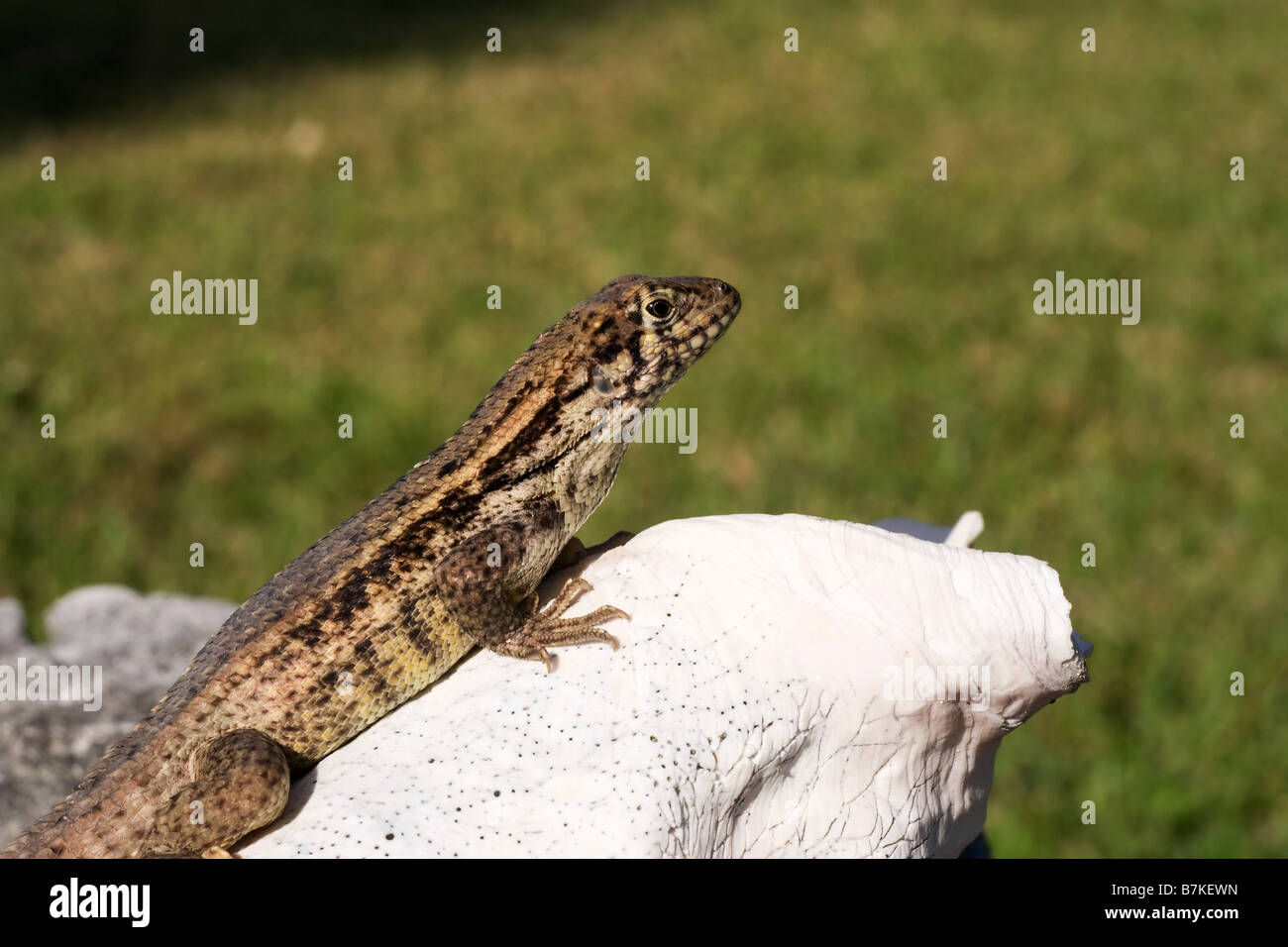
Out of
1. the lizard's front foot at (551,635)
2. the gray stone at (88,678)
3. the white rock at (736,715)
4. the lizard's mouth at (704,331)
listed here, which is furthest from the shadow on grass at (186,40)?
the white rock at (736,715)

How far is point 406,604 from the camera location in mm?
3975

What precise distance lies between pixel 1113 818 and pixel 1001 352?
4.73 metres

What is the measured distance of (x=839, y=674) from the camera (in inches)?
146

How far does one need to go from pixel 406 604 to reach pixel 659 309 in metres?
1.20

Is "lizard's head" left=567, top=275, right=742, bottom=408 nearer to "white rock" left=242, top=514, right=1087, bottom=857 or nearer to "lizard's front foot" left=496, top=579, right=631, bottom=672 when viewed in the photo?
"white rock" left=242, top=514, right=1087, bottom=857

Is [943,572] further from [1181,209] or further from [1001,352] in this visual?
[1181,209]

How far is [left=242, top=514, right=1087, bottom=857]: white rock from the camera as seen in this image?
11.3ft

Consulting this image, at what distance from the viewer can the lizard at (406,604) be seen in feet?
12.2

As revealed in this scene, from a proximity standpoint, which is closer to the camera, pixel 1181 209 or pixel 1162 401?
pixel 1162 401

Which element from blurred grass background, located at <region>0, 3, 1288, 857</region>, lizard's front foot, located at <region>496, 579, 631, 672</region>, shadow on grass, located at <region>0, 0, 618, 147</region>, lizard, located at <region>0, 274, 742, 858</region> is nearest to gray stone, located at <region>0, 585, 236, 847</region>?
lizard, located at <region>0, 274, 742, 858</region>

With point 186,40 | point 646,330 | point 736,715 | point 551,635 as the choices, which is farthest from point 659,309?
point 186,40

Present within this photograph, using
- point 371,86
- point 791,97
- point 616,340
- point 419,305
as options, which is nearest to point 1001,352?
point 419,305

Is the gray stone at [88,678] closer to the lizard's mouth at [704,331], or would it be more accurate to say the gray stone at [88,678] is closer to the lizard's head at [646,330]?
the lizard's head at [646,330]

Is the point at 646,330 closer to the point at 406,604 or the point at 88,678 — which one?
the point at 406,604
